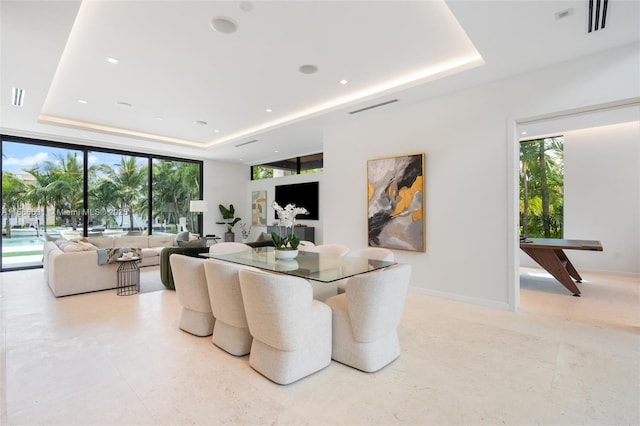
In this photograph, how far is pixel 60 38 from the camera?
9.66 ft

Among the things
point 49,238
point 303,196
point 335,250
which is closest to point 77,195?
point 49,238

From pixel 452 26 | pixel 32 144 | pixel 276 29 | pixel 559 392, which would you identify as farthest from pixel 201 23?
pixel 32 144

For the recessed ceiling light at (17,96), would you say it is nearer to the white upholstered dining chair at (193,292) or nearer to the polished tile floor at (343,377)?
the polished tile floor at (343,377)

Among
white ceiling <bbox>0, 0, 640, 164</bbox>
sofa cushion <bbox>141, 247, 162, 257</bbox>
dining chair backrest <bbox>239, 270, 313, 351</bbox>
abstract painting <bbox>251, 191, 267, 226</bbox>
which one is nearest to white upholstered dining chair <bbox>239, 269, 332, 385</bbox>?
dining chair backrest <bbox>239, 270, 313, 351</bbox>

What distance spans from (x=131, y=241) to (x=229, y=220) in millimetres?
3219

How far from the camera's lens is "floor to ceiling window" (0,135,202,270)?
6340mm

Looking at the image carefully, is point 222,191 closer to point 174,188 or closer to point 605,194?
point 174,188

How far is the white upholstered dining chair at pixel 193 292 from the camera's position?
2885 mm

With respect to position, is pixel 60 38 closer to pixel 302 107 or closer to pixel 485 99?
pixel 302 107

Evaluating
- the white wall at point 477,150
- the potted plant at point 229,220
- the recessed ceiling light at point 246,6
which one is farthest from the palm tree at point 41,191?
the white wall at point 477,150

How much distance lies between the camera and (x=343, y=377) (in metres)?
2.27

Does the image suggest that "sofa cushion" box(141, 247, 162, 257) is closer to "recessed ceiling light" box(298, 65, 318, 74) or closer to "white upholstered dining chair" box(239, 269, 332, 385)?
"recessed ceiling light" box(298, 65, 318, 74)

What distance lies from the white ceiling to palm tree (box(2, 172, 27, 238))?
141 centimetres

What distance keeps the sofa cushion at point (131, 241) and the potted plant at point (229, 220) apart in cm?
263
